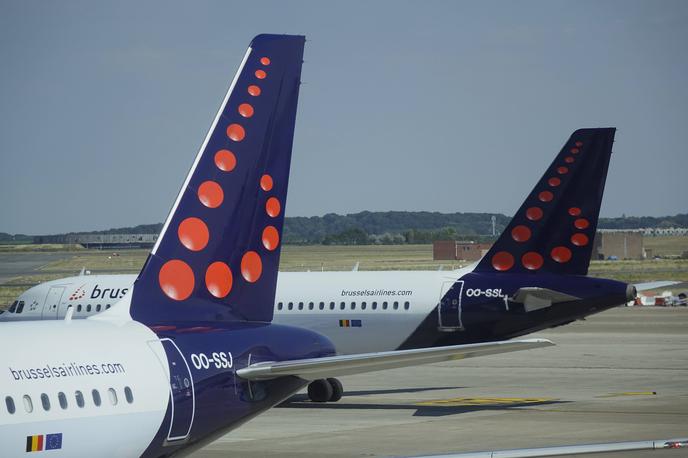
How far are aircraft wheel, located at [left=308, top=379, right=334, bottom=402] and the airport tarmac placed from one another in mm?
293

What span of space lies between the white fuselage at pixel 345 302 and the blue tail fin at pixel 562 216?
165 centimetres

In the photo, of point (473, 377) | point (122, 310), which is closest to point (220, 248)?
point (122, 310)

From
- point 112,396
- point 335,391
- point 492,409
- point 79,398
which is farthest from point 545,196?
point 79,398

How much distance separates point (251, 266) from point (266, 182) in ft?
3.84

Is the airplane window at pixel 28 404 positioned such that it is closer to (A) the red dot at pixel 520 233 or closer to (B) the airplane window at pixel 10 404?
(B) the airplane window at pixel 10 404

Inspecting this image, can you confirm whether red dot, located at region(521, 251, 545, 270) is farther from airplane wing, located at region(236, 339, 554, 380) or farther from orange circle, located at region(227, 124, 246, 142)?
airplane wing, located at region(236, 339, 554, 380)

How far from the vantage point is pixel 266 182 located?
16906mm

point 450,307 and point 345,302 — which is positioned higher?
point 345,302

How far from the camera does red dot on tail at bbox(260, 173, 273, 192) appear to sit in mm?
16844

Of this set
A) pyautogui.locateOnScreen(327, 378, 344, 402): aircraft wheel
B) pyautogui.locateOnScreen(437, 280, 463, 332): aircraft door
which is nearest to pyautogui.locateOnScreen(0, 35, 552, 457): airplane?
pyautogui.locateOnScreen(327, 378, 344, 402): aircraft wheel

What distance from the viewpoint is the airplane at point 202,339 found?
13008 mm

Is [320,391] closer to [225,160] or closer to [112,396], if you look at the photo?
[225,160]

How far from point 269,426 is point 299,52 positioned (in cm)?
1339

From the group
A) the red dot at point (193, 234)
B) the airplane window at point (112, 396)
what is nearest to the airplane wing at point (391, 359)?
the red dot at point (193, 234)
